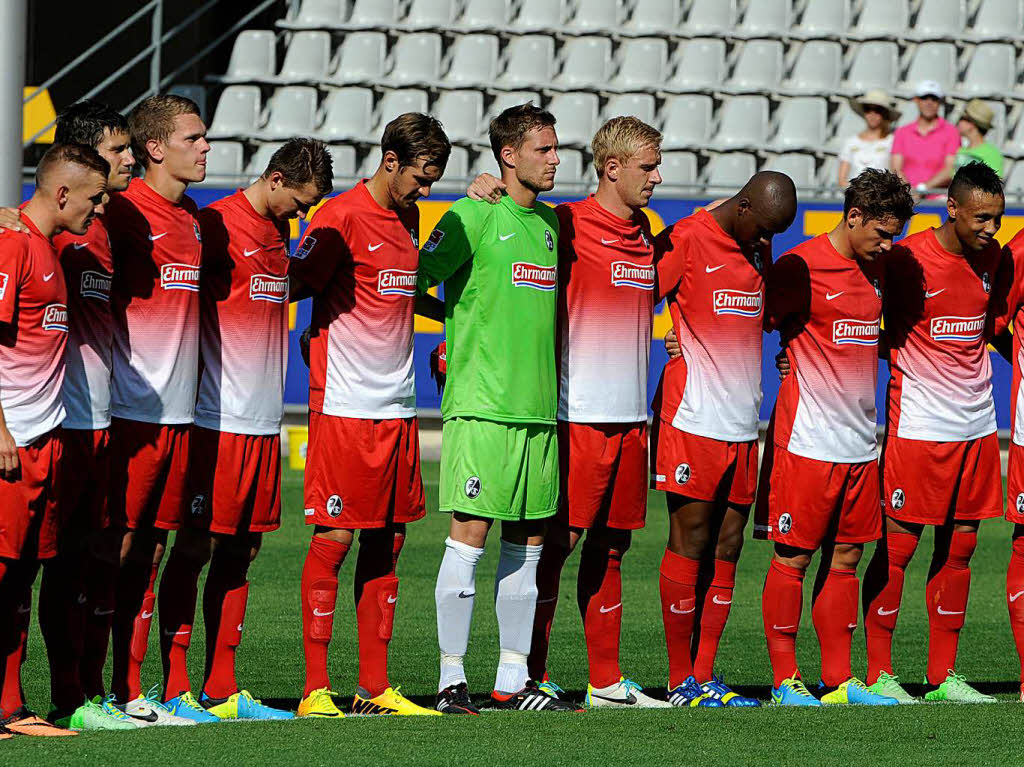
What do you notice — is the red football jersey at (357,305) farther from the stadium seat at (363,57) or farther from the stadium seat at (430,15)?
the stadium seat at (430,15)

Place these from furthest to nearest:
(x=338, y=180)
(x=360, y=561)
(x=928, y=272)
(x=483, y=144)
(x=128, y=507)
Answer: (x=483, y=144) → (x=338, y=180) → (x=928, y=272) → (x=360, y=561) → (x=128, y=507)

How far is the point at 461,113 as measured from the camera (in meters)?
16.4

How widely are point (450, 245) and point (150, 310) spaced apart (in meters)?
1.17

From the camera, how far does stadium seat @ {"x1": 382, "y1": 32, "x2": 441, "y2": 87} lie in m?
16.8

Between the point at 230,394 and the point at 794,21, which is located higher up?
the point at 794,21

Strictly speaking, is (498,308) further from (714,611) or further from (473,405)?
(714,611)

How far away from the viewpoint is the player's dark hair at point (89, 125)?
6145 mm

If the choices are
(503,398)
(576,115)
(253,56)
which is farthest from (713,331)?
(253,56)

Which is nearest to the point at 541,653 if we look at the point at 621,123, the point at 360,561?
the point at 360,561

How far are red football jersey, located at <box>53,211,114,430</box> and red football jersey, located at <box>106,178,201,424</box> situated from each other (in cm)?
15

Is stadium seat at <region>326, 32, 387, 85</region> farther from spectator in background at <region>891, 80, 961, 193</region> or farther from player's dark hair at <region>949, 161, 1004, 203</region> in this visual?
player's dark hair at <region>949, 161, 1004, 203</region>

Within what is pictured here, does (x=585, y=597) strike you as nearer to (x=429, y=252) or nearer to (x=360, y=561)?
(x=360, y=561)

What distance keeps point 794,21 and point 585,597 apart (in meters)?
11.7

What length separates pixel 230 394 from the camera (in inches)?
251
